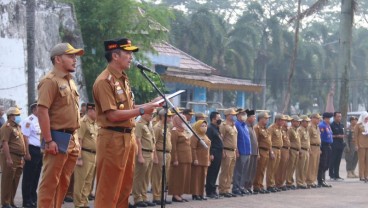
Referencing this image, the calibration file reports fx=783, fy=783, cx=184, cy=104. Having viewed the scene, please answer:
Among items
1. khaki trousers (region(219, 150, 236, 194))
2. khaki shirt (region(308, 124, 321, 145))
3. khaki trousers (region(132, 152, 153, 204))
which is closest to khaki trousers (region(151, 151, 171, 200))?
khaki trousers (region(132, 152, 153, 204))

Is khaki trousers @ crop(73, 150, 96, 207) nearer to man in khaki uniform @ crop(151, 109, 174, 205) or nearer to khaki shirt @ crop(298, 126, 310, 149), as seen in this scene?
man in khaki uniform @ crop(151, 109, 174, 205)

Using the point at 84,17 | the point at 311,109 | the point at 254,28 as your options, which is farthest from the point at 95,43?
the point at 311,109

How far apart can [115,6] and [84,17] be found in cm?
145

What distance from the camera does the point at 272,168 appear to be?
18.6 m

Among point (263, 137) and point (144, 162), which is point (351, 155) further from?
point (144, 162)

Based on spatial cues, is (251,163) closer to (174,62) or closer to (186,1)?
(174,62)

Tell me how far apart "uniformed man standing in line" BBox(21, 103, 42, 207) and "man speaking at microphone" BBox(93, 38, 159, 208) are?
17.7ft

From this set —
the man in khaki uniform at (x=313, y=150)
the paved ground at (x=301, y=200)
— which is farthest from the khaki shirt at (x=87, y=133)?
the man in khaki uniform at (x=313, y=150)

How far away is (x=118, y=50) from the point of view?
8250 millimetres

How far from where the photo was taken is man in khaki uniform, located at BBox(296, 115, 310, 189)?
65.5 feet

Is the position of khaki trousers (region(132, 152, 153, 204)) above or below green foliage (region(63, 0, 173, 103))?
below

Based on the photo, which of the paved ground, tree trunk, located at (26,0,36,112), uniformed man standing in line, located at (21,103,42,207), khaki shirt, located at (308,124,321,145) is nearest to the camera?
uniformed man standing in line, located at (21,103,42,207)

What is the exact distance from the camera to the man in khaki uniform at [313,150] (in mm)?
20281

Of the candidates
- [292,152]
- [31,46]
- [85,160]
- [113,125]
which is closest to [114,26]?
[31,46]
